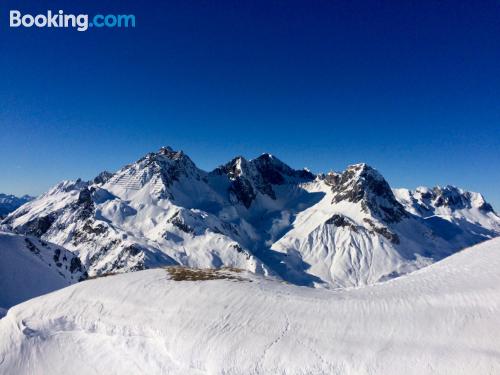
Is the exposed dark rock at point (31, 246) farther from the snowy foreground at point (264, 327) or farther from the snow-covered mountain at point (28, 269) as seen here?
the snowy foreground at point (264, 327)

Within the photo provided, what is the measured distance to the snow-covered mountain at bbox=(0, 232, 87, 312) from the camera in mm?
63781

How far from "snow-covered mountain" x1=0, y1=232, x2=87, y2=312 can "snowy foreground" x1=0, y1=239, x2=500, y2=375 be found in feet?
172

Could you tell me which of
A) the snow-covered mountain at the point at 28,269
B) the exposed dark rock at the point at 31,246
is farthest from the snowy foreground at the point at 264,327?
the exposed dark rock at the point at 31,246

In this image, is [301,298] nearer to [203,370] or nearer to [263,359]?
[263,359]

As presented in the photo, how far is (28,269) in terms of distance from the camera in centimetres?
7250

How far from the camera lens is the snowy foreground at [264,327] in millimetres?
11273

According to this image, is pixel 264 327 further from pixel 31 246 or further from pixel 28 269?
pixel 31 246

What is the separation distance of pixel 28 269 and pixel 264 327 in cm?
7505

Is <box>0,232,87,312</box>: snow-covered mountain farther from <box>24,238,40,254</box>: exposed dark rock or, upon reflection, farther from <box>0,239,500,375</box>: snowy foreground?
<box>0,239,500,375</box>: snowy foreground

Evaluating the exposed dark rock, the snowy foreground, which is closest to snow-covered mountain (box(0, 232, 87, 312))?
the exposed dark rock

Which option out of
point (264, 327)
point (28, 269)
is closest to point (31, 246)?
point (28, 269)

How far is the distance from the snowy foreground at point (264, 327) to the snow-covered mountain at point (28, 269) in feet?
172

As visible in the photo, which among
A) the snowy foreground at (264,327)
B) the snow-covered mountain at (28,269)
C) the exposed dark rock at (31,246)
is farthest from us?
the exposed dark rock at (31,246)

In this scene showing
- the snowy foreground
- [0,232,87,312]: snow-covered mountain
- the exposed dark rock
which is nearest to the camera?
the snowy foreground
